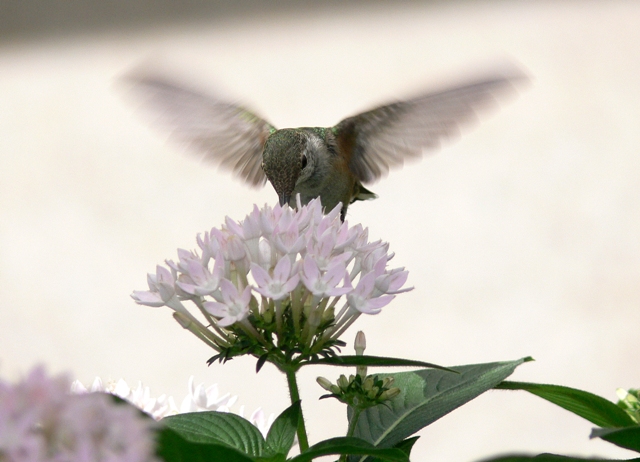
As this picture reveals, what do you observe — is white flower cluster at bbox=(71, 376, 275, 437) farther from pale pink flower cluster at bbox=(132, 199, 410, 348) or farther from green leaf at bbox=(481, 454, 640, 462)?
green leaf at bbox=(481, 454, 640, 462)

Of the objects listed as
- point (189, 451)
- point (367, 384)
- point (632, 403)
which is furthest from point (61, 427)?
point (632, 403)

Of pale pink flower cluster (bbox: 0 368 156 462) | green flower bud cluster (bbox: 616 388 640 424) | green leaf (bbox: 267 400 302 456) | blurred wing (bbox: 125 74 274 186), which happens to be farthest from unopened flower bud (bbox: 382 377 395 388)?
blurred wing (bbox: 125 74 274 186)

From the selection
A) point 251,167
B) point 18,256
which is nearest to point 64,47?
point 18,256

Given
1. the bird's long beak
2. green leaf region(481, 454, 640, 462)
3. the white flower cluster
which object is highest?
the bird's long beak

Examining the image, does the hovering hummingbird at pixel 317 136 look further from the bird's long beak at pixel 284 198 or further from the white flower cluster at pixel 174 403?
the white flower cluster at pixel 174 403

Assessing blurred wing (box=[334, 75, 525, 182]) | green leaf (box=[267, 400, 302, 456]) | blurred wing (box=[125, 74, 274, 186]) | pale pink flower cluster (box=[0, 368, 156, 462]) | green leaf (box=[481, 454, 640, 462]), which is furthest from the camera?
blurred wing (box=[125, 74, 274, 186])
